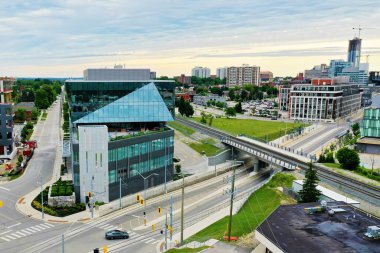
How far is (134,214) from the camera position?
2675 inches

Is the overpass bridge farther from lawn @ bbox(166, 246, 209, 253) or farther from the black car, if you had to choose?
the black car

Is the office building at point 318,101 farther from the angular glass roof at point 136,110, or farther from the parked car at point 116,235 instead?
the parked car at point 116,235

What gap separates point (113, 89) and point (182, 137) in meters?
51.8

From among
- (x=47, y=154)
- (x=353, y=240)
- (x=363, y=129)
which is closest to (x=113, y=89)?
(x=47, y=154)

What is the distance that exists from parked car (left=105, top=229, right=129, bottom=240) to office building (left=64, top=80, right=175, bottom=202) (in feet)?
54.7

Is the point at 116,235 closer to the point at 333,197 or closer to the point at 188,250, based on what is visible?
the point at 188,250

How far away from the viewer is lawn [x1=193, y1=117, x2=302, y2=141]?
142 meters

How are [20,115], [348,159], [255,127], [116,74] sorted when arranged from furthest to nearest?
[20,115], [255,127], [116,74], [348,159]

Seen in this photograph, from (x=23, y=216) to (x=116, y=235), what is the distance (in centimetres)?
1939

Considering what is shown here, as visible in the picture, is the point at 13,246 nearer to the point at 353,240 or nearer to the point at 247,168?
the point at 353,240

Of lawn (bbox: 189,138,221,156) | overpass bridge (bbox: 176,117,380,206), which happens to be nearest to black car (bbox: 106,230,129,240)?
overpass bridge (bbox: 176,117,380,206)

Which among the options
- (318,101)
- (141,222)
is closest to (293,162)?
(141,222)

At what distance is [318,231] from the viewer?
4362 centimetres

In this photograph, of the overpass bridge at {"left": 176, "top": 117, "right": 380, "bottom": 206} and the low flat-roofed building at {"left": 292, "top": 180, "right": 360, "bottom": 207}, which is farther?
the overpass bridge at {"left": 176, "top": 117, "right": 380, "bottom": 206}
